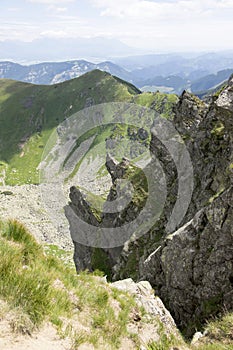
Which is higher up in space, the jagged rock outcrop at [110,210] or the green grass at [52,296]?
the green grass at [52,296]

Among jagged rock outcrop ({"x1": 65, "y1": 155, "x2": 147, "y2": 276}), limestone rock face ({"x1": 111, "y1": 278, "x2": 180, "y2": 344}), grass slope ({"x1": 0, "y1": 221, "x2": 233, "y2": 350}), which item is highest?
grass slope ({"x1": 0, "y1": 221, "x2": 233, "y2": 350})

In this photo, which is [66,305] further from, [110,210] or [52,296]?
[110,210]

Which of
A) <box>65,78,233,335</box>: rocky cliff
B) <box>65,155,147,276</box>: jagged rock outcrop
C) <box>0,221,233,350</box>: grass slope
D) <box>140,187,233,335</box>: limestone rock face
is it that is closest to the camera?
<box>0,221,233,350</box>: grass slope

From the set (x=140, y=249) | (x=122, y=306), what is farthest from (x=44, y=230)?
(x=122, y=306)

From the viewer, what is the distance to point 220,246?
19219 millimetres

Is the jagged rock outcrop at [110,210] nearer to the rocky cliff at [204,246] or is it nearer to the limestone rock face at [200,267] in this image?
the rocky cliff at [204,246]

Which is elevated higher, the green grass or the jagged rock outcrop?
the green grass

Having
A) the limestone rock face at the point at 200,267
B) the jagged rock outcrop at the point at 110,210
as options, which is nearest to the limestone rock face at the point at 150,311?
the limestone rock face at the point at 200,267

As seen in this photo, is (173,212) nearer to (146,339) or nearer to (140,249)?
(140,249)

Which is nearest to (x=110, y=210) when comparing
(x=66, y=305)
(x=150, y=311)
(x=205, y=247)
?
(x=205, y=247)

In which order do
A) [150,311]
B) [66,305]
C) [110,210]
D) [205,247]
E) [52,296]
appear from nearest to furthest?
[52,296]
[66,305]
[150,311]
[205,247]
[110,210]

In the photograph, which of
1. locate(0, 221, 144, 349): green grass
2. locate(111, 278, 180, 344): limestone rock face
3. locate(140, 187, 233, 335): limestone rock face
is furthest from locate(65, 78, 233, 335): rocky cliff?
locate(0, 221, 144, 349): green grass

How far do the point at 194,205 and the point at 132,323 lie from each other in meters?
17.5

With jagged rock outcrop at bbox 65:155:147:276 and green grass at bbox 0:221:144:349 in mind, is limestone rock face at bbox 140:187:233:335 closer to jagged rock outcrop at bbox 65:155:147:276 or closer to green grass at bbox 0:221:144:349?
green grass at bbox 0:221:144:349
